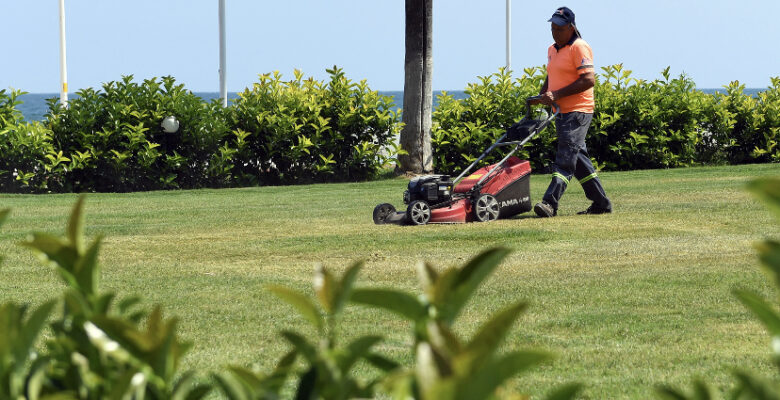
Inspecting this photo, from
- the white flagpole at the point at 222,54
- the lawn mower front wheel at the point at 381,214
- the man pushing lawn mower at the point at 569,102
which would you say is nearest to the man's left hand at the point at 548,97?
the man pushing lawn mower at the point at 569,102

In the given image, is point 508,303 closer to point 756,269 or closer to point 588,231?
point 756,269

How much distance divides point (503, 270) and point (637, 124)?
9088 mm

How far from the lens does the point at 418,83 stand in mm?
13672

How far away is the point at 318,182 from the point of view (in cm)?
1387

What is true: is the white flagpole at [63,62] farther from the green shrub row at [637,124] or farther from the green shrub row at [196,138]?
the green shrub row at [637,124]

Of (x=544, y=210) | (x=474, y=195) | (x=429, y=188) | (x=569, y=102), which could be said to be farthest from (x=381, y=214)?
(x=569, y=102)

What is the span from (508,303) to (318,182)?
8906 millimetres

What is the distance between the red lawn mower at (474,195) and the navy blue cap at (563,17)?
0.74 m

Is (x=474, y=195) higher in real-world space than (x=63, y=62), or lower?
lower

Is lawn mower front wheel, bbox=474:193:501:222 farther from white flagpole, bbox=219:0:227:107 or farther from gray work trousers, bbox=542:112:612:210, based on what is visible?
white flagpole, bbox=219:0:227:107

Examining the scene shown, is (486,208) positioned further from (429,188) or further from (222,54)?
(222,54)

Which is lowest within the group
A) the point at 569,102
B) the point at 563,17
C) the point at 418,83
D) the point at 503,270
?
the point at 503,270

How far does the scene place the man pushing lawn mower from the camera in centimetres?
884

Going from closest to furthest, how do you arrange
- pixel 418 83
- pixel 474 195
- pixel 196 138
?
pixel 474 195 < pixel 196 138 < pixel 418 83
